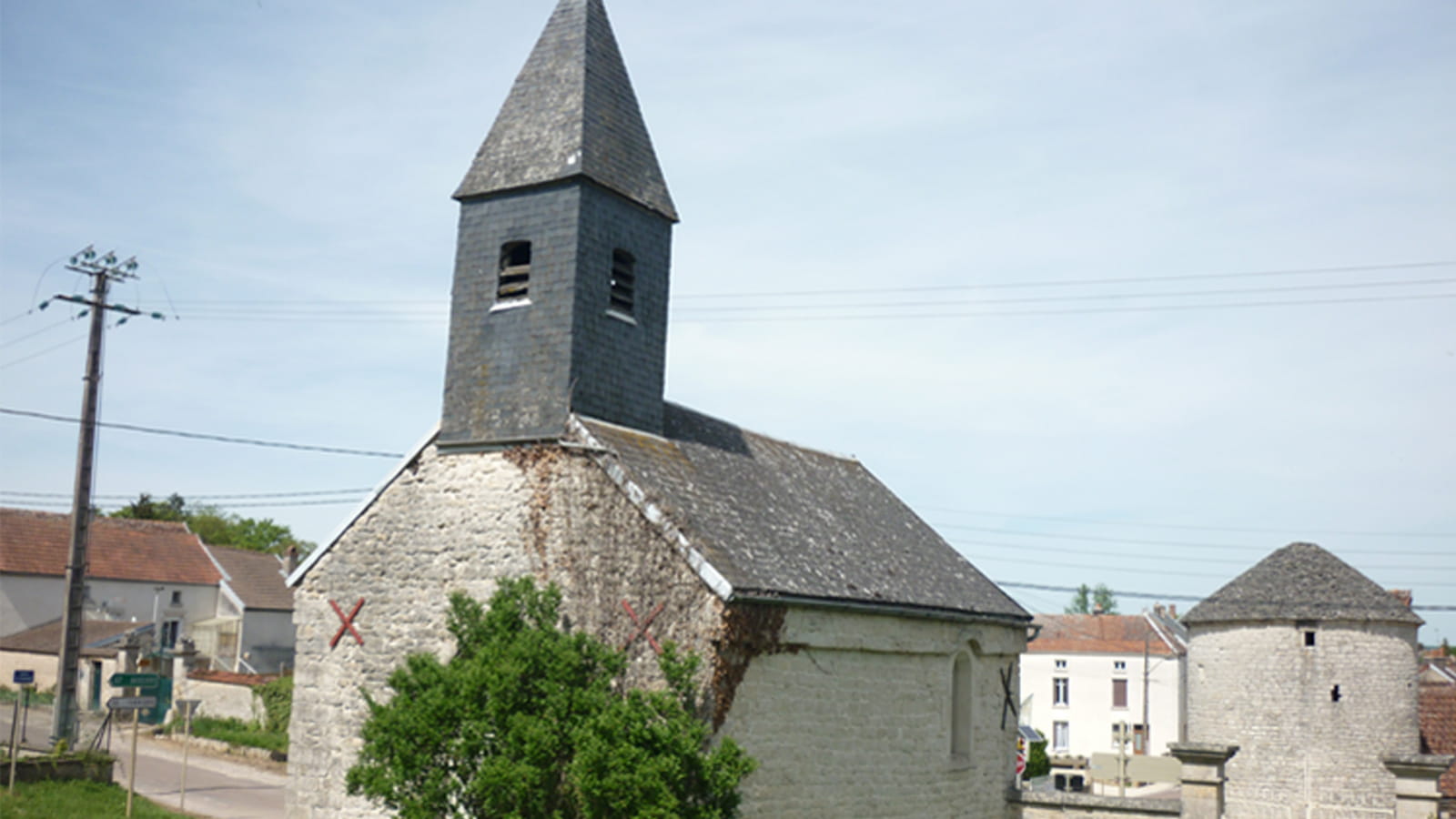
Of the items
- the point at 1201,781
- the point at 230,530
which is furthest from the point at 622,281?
the point at 230,530

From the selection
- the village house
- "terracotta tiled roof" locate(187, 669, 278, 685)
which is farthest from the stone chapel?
the village house

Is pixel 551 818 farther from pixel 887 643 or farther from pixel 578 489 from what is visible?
pixel 887 643

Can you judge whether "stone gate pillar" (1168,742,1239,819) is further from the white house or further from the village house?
the village house

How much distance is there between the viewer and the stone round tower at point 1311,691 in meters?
27.0

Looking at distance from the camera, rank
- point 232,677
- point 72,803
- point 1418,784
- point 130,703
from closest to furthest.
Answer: point 130,703
point 72,803
point 1418,784
point 232,677

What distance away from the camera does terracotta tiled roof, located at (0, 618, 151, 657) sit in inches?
1559

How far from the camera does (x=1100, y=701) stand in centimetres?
5297

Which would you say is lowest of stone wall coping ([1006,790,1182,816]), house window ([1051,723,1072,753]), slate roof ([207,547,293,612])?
house window ([1051,723,1072,753])

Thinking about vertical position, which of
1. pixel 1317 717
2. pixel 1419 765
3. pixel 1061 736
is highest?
pixel 1317 717

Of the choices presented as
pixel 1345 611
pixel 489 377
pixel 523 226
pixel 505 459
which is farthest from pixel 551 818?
pixel 1345 611

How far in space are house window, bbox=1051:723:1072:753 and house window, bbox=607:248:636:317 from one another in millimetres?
43366

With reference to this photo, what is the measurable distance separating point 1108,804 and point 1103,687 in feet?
121

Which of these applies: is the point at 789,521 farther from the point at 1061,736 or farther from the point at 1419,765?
the point at 1061,736

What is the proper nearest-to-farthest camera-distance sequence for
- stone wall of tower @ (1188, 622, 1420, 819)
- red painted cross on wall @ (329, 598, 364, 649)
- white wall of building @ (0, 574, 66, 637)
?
red painted cross on wall @ (329, 598, 364, 649)
stone wall of tower @ (1188, 622, 1420, 819)
white wall of building @ (0, 574, 66, 637)
